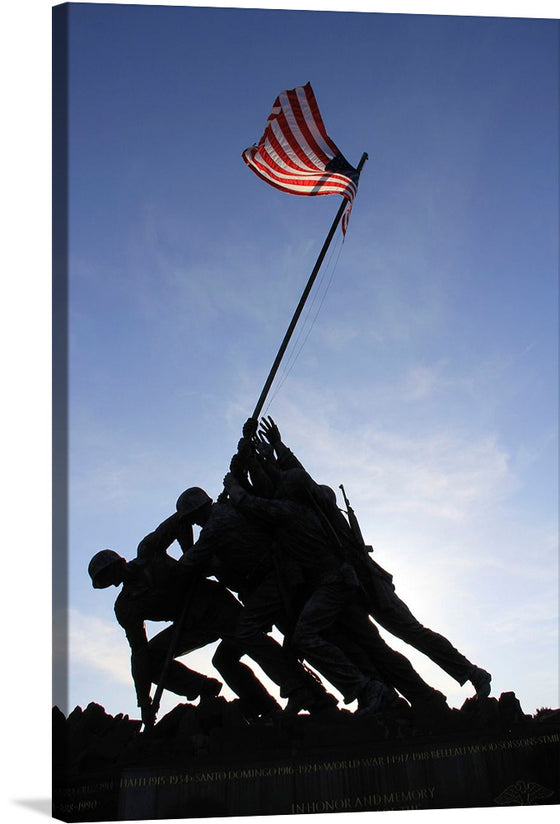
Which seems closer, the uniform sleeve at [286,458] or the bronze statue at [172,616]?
the bronze statue at [172,616]

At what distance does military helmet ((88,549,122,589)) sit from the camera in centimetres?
1091

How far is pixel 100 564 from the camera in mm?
10922

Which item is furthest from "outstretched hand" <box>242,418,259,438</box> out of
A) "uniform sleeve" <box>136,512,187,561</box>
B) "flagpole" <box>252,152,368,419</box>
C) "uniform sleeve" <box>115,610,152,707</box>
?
"uniform sleeve" <box>115,610,152,707</box>

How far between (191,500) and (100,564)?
1.18 m

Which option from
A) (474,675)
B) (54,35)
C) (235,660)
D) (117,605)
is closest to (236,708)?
(235,660)

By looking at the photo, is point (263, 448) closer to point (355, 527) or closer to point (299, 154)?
point (355, 527)

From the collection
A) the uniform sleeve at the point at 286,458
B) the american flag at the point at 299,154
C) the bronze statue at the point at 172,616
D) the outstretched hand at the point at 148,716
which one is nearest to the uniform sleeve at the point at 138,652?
the bronze statue at the point at 172,616

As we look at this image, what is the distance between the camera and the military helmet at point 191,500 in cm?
1113

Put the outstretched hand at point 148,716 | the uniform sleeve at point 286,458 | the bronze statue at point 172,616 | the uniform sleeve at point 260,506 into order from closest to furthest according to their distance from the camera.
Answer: the outstretched hand at point 148,716, the uniform sleeve at point 260,506, the bronze statue at point 172,616, the uniform sleeve at point 286,458

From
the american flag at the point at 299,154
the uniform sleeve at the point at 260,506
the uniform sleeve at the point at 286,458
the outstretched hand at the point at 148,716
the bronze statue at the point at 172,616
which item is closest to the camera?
the outstretched hand at the point at 148,716

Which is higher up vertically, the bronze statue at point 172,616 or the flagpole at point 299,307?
the flagpole at point 299,307

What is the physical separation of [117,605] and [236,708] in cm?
172

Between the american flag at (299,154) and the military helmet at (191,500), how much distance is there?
12.3ft

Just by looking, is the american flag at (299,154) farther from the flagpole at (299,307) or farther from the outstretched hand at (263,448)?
the outstretched hand at (263,448)
